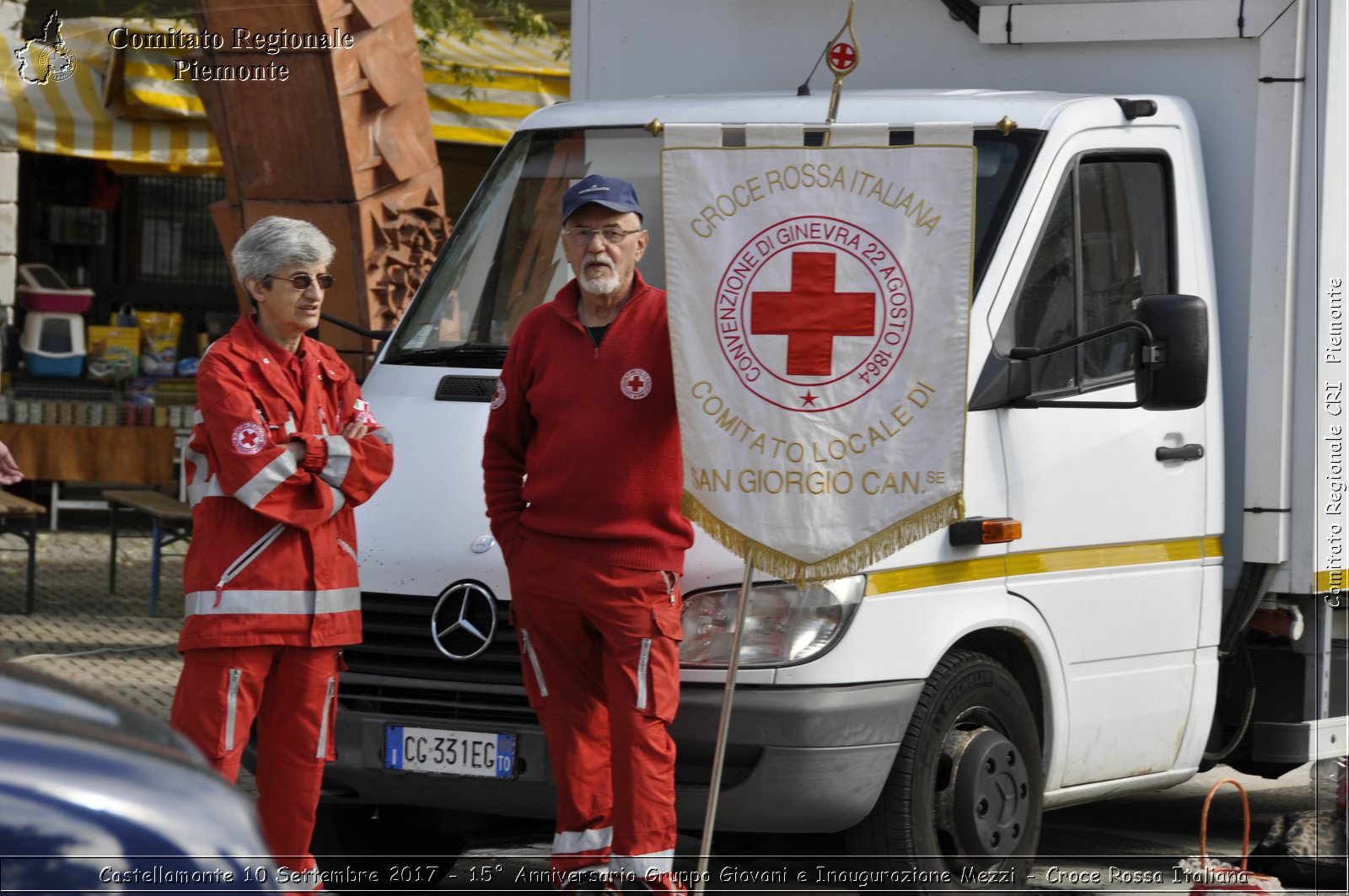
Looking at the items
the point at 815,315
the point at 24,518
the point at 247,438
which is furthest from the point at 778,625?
the point at 24,518

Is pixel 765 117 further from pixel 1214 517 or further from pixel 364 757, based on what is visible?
pixel 364 757

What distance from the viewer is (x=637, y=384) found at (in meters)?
4.85

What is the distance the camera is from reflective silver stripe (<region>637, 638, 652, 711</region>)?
470cm

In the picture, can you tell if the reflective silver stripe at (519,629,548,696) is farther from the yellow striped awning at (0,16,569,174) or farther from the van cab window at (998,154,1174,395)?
the yellow striped awning at (0,16,569,174)

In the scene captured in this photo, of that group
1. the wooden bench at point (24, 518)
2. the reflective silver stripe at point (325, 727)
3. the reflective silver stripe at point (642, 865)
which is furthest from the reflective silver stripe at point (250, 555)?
the wooden bench at point (24, 518)

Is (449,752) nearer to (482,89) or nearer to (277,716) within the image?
(277,716)

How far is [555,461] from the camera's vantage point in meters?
4.86

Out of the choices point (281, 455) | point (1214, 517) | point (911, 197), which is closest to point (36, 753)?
point (281, 455)

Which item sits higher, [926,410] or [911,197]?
[911,197]

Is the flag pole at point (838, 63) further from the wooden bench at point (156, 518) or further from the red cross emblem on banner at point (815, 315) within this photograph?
the wooden bench at point (156, 518)

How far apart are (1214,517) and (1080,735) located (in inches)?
34.2

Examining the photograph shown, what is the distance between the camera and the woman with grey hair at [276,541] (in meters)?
4.75

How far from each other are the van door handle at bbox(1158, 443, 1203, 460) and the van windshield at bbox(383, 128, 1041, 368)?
98 cm

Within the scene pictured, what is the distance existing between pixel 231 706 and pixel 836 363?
5.71 ft
